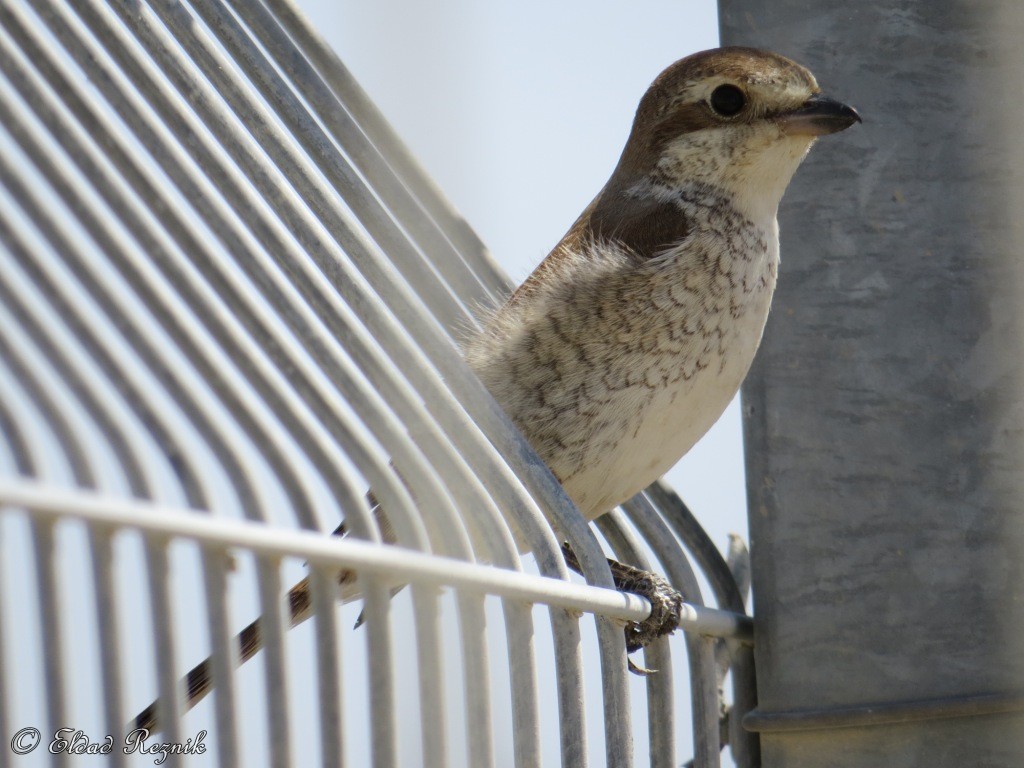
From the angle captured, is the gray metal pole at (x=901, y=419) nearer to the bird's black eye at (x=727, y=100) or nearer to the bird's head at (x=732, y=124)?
the bird's head at (x=732, y=124)

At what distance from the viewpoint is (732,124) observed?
10.6 feet

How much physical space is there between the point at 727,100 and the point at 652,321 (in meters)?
0.62

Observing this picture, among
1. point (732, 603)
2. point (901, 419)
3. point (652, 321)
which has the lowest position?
point (732, 603)

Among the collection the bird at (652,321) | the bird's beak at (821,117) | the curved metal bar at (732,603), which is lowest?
the curved metal bar at (732,603)

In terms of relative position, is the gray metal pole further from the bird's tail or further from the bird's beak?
the bird's tail

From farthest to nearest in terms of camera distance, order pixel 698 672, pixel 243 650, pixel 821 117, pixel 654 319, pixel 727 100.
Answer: pixel 727 100 < pixel 654 319 < pixel 821 117 < pixel 698 672 < pixel 243 650

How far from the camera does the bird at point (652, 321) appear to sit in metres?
2.86

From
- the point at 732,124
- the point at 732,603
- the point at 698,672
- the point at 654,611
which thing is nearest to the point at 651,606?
the point at 654,611

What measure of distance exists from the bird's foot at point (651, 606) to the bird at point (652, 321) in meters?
0.20

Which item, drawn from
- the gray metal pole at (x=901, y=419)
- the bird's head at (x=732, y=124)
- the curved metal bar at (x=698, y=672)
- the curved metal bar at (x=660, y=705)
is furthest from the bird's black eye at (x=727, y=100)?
the curved metal bar at (x=660, y=705)

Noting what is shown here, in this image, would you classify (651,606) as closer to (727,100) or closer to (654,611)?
(654,611)

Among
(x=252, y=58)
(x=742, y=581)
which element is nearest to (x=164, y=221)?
(x=252, y=58)

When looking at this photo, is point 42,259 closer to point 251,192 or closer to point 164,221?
point 164,221

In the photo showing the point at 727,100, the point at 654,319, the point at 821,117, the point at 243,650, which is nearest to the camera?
the point at 243,650
